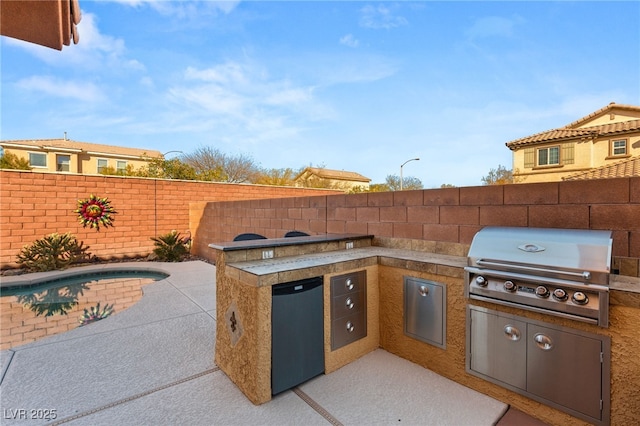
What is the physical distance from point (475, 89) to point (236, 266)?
12972 mm

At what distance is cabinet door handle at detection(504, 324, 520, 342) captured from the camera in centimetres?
213

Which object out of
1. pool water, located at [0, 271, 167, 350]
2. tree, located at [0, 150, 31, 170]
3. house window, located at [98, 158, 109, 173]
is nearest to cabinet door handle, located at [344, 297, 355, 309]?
pool water, located at [0, 271, 167, 350]

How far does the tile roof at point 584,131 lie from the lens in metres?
18.5

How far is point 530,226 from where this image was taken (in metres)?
2.61

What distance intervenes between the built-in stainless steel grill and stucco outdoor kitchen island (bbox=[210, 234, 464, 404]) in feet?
1.01

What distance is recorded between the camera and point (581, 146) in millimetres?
18953

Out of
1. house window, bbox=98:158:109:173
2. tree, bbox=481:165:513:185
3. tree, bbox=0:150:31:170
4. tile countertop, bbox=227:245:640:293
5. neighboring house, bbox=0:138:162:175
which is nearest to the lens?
tile countertop, bbox=227:245:640:293

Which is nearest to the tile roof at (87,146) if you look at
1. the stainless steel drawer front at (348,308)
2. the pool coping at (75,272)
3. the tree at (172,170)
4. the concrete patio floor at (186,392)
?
the tree at (172,170)

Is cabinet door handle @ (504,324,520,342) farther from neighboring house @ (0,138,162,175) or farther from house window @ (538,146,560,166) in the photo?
house window @ (538,146,560,166)

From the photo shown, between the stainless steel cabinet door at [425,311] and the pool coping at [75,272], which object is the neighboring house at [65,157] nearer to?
the pool coping at [75,272]

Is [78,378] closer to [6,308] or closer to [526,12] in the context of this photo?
[6,308]

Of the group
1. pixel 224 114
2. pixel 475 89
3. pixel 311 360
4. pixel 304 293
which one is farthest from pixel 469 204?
pixel 224 114

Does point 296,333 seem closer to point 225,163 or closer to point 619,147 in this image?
point 225,163

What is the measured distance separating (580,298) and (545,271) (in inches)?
9.0
